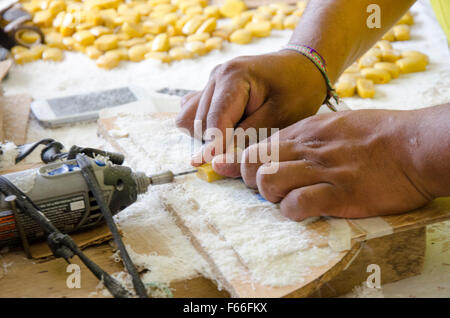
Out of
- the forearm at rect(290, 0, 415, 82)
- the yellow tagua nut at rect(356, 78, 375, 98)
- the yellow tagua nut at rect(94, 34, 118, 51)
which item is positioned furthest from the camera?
the yellow tagua nut at rect(94, 34, 118, 51)

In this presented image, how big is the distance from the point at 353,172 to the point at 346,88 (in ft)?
3.46

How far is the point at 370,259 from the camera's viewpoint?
3.22 feet

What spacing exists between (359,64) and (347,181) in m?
1.34

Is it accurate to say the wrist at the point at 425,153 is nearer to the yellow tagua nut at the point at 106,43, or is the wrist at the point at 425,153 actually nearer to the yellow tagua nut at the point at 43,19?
the yellow tagua nut at the point at 106,43

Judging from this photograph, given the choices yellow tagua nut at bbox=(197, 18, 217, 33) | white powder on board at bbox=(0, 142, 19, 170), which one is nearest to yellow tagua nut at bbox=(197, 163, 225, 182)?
white powder on board at bbox=(0, 142, 19, 170)

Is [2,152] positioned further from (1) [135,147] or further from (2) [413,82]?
(2) [413,82]

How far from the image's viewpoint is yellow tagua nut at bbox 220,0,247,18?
282cm

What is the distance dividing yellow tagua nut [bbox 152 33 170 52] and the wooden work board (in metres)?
1.50

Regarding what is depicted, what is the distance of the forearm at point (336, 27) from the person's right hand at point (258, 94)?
10cm

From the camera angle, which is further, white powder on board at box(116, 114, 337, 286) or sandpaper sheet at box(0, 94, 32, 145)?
sandpaper sheet at box(0, 94, 32, 145)

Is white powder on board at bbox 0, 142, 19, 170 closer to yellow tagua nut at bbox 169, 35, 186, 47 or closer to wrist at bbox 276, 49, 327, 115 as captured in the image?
wrist at bbox 276, 49, 327, 115

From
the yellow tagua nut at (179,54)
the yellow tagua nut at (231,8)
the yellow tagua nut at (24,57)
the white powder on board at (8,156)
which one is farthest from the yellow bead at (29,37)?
the white powder on board at (8,156)

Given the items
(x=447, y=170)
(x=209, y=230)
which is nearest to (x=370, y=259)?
(x=447, y=170)
